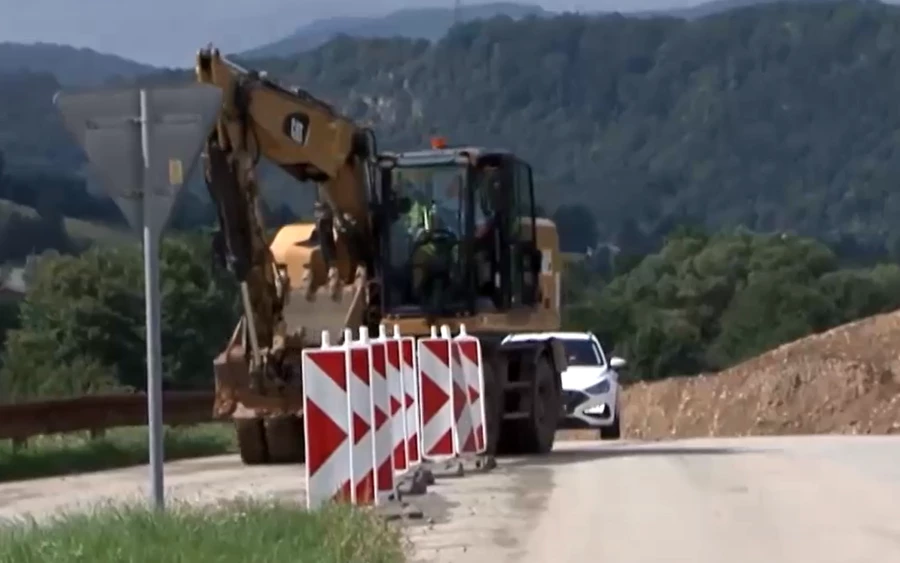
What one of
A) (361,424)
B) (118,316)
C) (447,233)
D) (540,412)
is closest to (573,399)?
(540,412)

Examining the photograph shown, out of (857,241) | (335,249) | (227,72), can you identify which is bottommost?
(857,241)

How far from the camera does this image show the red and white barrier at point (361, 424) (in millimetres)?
14742

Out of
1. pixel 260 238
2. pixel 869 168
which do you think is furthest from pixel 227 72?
pixel 869 168

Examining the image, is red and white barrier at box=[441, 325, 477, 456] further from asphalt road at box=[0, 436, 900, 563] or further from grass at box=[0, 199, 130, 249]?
grass at box=[0, 199, 130, 249]

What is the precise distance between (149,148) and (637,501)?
6.21m

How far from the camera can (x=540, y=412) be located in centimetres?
2511

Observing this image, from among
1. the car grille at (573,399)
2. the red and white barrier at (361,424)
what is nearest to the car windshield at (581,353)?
the car grille at (573,399)

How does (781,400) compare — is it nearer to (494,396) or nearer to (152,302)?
(494,396)

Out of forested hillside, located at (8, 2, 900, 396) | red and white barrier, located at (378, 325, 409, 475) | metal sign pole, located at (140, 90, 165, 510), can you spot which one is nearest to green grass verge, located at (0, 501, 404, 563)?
metal sign pole, located at (140, 90, 165, 510)

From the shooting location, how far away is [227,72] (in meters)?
22.8

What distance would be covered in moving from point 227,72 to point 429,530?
9.78 meters

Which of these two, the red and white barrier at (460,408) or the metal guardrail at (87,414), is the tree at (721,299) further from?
the red and white barrier at (460,408)

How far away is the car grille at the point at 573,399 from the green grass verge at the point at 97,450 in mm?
5240

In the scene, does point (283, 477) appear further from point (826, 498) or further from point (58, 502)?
point (826, 498)
